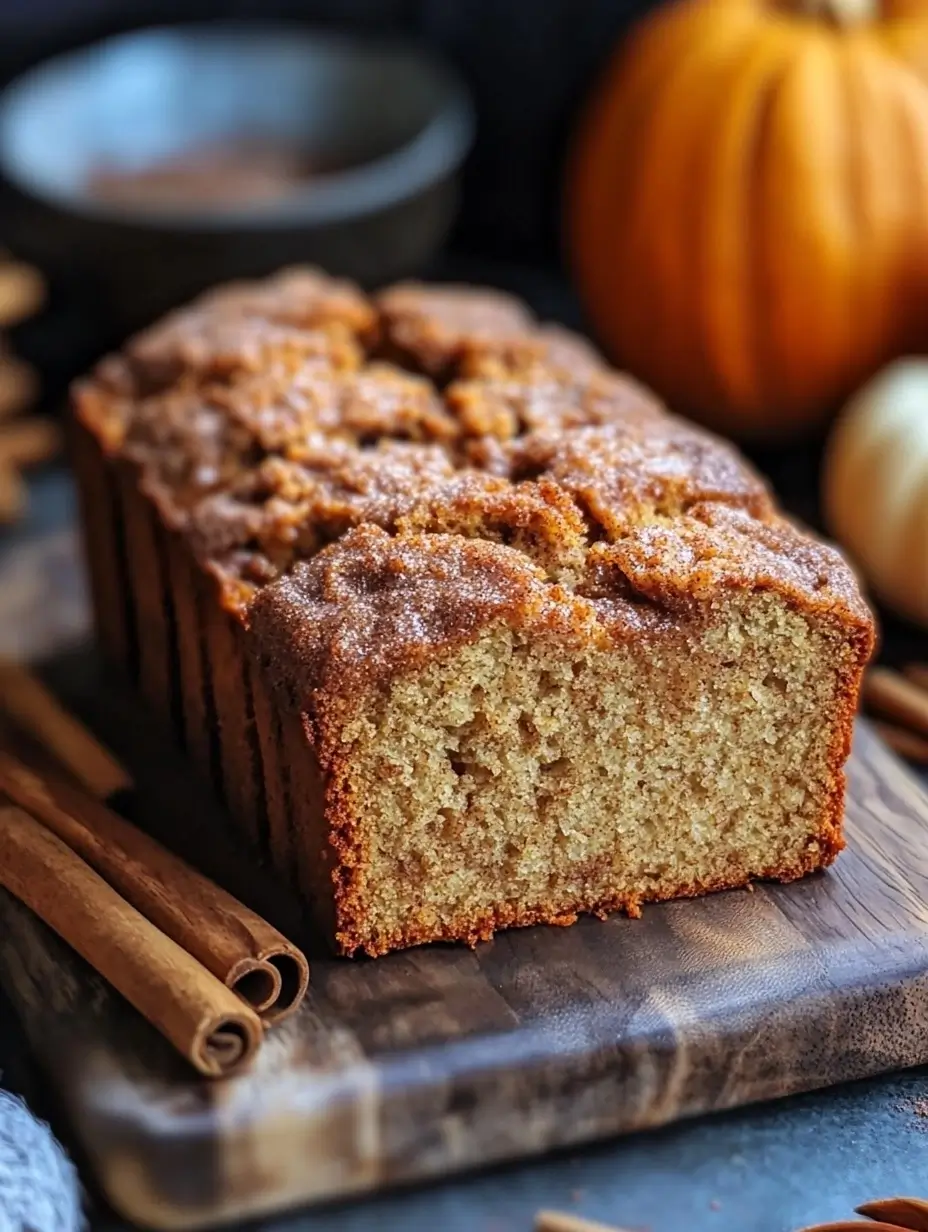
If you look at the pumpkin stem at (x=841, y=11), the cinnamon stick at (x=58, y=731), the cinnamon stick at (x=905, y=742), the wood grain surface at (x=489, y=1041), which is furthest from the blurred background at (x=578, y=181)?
the wood grain surface at (x=489, y=1041)

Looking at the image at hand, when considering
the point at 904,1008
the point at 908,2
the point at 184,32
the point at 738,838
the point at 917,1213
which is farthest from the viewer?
the point at 184,32

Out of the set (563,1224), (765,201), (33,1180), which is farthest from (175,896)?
(765,201)

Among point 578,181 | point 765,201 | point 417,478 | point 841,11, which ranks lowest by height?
point 578,181

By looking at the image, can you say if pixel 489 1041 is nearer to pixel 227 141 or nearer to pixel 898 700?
pixel 898 700

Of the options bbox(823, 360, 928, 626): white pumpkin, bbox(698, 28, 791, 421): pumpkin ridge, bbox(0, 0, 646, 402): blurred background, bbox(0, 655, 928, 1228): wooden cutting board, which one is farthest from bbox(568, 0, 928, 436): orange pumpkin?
bbox(0, 655, 928, 1228): wooden cutting board

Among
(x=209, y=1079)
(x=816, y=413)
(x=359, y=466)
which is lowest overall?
(x=816, y=413)

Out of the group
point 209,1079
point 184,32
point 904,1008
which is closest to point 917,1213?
point 904,1008

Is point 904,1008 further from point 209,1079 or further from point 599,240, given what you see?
point 599,240
